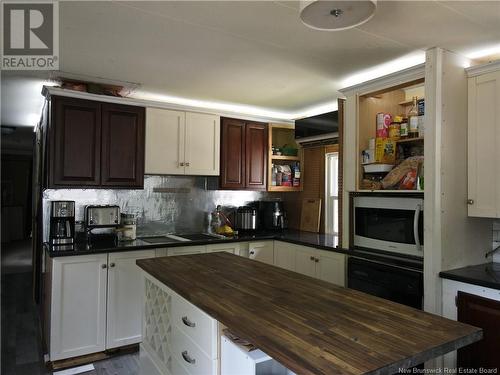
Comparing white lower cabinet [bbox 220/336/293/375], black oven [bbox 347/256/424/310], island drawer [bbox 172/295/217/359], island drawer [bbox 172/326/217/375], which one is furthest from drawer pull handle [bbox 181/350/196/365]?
black oven [bbox 347/256/424/310]

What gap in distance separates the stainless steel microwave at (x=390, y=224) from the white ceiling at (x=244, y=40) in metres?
1.00

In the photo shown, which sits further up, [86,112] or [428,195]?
[86,112]

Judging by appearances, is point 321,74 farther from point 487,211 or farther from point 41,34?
point 41,34

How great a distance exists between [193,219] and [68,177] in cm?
136

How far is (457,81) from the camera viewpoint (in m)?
2.31

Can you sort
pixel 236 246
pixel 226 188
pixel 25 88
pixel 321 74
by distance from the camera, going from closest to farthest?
pixel 321 74, pixel 25 88, pixel 236 246, pixel 226 188

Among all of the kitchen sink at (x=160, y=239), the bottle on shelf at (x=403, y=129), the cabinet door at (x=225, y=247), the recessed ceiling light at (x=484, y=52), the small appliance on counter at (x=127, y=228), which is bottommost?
the cabinet door at (x=225, y=247)

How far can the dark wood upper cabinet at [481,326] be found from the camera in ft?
6.50

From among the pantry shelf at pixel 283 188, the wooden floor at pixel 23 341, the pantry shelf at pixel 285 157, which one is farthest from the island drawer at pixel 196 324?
the pantry shelf at pixel 285 157

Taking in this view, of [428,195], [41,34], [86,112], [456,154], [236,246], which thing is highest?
[41,34]

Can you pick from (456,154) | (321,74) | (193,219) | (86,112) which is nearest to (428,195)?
(456,154)

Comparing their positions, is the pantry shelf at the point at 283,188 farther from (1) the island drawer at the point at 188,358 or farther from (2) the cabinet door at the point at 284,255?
(1) the island drawer at the point at 188,358

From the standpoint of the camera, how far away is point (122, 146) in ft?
10.5

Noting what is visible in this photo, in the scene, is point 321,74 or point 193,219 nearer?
point 321,74
